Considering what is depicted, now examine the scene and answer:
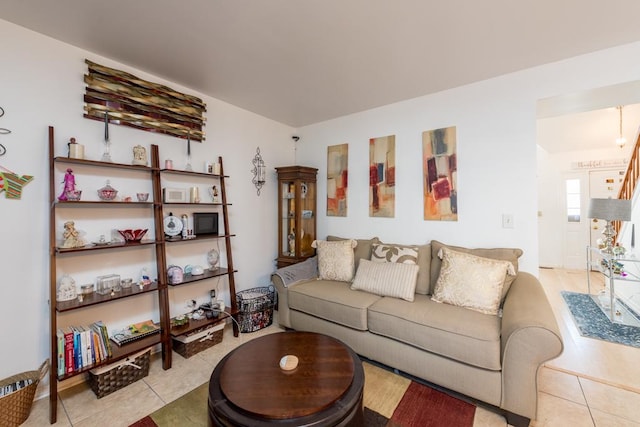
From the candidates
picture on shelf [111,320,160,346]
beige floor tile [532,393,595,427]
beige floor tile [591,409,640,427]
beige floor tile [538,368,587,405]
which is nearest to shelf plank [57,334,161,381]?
picture on shelf [111,320,160,346]

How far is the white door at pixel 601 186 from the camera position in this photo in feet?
16.8

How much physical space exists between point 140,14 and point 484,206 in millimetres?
3051

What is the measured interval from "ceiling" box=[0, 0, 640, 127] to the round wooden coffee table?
2.06m

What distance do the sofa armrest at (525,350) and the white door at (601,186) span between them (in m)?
5.53

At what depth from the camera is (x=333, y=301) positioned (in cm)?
231

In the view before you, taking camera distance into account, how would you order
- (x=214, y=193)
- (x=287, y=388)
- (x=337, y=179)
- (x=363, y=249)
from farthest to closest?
(x=337, y=179) < (x=363, y=249) < (x=214, y=193) < (x=287, y=388)

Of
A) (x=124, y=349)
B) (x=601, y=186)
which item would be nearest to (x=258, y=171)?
(x=124, y=349)

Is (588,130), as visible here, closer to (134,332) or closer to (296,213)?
(296,213)

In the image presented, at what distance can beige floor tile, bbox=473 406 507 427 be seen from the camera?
1.57m

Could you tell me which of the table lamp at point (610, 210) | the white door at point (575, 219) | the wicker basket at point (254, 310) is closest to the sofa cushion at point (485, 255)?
the wicker basket at point (254, 310)

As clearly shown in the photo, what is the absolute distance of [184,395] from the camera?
6.03 ft

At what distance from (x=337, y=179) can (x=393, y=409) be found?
248cm

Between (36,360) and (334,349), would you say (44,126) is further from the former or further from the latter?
(334,349)

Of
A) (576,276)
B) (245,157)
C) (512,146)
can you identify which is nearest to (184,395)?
(245,157)
